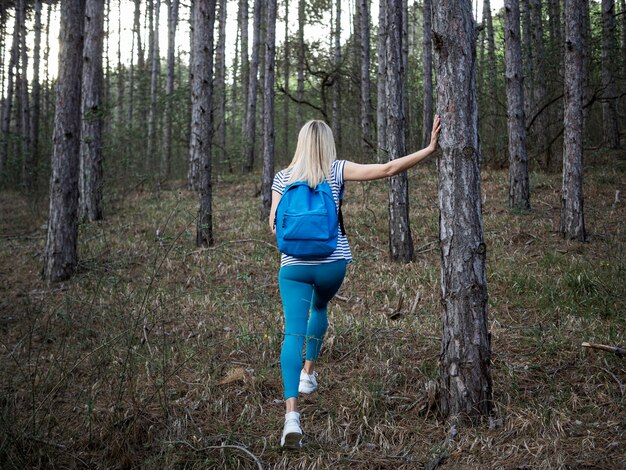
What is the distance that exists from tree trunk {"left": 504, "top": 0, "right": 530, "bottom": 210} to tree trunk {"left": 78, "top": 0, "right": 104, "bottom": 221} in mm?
8477

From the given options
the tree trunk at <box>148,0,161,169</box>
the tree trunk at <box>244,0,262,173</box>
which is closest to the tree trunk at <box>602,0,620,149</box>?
the tree trunk at <box>244,0,262,173</box>

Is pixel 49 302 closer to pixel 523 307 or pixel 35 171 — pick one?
pixel 523 307

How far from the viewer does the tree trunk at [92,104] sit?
1170 cm

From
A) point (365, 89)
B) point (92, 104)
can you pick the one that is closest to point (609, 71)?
point (365, 89)

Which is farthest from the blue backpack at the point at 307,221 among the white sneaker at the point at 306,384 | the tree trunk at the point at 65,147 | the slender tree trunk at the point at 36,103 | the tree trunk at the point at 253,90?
the tree trunk at the point at 253,90

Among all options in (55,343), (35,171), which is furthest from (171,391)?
(35,171)

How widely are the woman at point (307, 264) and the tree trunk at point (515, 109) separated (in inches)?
321

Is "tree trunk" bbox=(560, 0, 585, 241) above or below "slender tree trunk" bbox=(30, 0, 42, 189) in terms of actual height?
below

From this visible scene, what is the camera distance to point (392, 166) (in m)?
3.72

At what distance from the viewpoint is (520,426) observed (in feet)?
12.1

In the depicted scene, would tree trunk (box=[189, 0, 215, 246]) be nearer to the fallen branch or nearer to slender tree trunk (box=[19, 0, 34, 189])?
the fallen branch

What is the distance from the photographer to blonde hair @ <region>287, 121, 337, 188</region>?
3715mm

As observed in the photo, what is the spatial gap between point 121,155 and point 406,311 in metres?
12.7

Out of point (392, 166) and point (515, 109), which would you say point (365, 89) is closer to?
point (515, 109)
